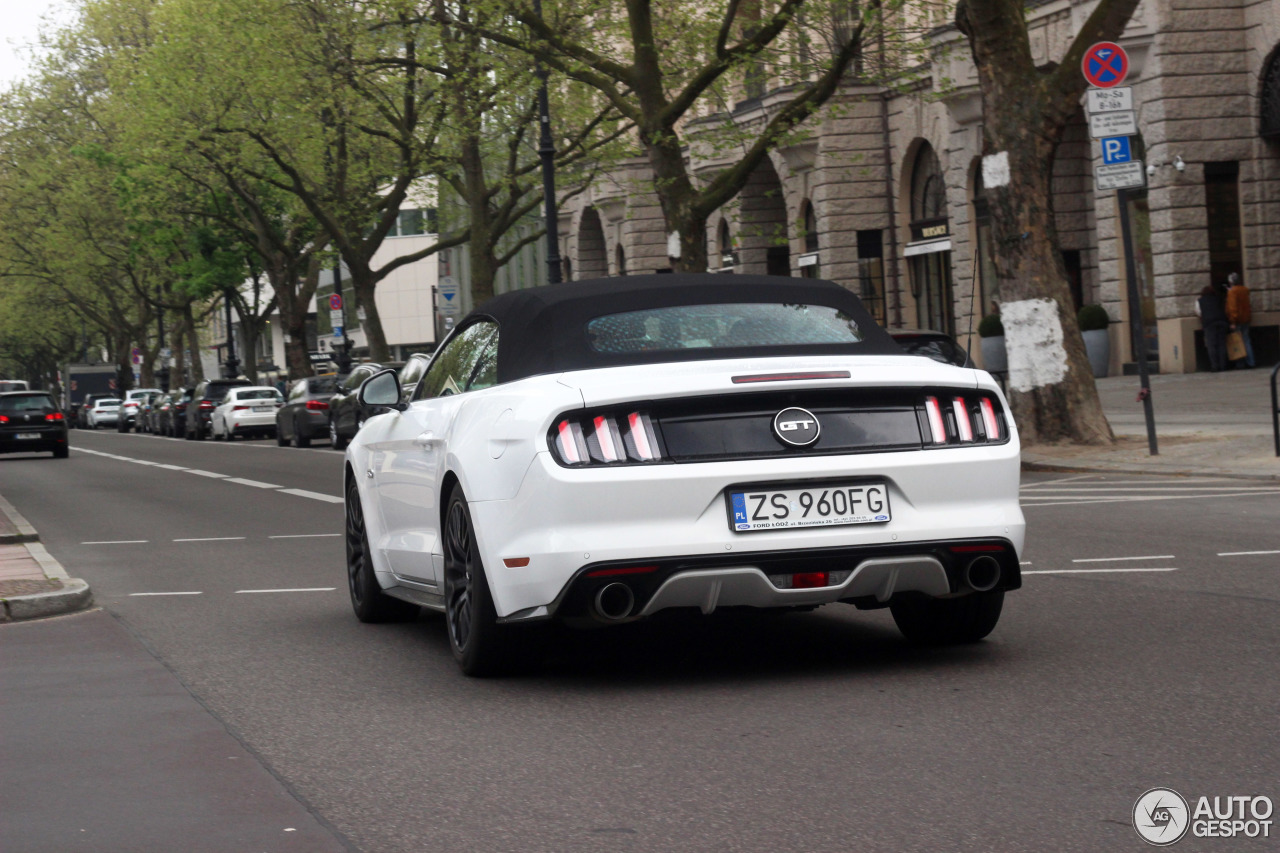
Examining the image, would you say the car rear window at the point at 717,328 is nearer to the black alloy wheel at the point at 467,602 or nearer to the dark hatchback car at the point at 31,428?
the black alloy wheel at the point at 467,602

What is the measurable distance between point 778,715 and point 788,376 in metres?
1.18

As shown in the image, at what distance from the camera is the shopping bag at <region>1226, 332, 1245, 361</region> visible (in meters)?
30.2

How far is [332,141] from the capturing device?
42.5m

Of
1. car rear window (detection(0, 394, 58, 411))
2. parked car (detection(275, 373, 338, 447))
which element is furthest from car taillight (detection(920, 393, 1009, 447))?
car rear window (detection(0, 394, 58, 411))

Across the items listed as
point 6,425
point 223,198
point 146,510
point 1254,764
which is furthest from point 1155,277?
point 223,198

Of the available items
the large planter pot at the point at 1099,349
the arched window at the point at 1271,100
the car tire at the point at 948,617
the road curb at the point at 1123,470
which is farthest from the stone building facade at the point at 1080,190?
the car tire at the point at 948,617

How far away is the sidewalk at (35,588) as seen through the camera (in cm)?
974

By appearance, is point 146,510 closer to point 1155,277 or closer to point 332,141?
point 1155,277

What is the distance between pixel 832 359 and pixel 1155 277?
2590 centimetres

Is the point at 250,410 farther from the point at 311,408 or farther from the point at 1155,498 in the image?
the point at 1155,498

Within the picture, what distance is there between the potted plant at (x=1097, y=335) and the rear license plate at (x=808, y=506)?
26.8 m

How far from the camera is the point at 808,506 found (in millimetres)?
6387

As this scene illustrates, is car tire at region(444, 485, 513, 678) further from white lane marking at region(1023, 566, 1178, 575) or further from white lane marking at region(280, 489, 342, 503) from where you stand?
white lane marking at region(280, 489, 342, 503)

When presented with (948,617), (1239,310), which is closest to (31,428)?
(1239,310)
